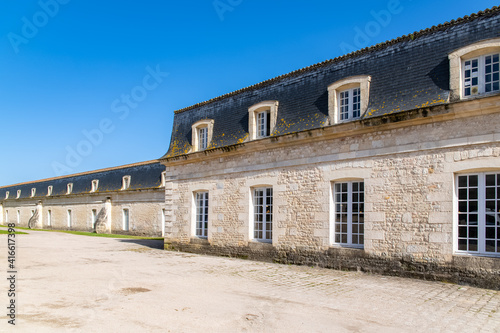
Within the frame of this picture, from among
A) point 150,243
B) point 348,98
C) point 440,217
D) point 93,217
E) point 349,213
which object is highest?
point 348,98

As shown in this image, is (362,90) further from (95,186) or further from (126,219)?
(95,186)

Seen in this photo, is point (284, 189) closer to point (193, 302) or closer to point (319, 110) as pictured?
point (319, 110)

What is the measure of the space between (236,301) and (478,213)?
4896 millimetres

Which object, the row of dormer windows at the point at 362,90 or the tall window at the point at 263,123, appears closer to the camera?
the row of dormer windows at the point at 362,90

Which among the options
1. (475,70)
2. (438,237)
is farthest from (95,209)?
(475,70)

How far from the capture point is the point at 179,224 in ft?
44.5

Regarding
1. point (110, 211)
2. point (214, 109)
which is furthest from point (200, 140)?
point (110, 211)

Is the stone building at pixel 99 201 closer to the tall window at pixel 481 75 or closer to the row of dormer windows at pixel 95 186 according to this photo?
the row of dormer windows at pixel 95 186

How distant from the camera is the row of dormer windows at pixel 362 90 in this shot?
23.8 feet

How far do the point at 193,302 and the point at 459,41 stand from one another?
717 centimetres

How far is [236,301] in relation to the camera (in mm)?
5898

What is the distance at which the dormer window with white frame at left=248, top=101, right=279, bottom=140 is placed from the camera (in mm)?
11281

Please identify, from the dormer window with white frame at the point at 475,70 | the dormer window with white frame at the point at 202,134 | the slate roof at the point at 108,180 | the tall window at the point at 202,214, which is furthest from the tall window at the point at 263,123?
the slate roof at the point at 108,180

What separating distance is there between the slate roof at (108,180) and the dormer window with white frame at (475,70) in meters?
19.2
